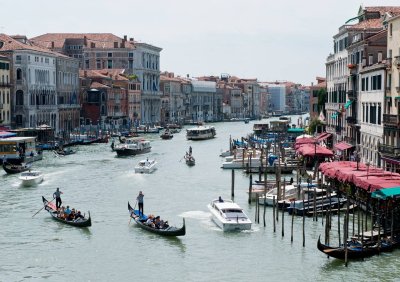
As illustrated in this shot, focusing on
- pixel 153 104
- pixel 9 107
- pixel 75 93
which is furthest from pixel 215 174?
pixel 153 104

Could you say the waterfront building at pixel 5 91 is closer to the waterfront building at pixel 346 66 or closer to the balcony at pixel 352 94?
the waterfront building at pixel 346 66

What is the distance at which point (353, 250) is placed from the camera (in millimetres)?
18844

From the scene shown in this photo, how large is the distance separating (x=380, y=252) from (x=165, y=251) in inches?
199

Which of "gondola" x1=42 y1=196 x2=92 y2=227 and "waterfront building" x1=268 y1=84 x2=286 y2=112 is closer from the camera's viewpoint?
"gondola" x1=42 y1=196 x2=92 y2=227

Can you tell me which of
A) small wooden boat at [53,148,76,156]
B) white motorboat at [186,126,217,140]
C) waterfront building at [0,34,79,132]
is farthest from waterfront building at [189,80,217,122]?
small wooden boat at [53,148,76,156]

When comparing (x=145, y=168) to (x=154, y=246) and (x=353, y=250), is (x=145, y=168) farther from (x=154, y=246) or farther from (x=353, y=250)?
(x=353, y=250)

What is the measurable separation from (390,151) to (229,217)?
739cm

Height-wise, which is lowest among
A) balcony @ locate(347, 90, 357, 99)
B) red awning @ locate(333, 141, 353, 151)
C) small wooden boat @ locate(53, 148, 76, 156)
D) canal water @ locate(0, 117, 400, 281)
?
canal water @ locate(0, 117, 400, 281)

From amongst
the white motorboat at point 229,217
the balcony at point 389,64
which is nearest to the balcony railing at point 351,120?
the balcony at point 389,64

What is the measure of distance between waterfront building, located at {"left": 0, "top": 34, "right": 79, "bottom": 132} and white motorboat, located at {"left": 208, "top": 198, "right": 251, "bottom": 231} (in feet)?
116

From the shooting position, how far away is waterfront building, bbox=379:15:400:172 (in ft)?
90.3

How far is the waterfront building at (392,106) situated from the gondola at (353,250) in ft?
26.7

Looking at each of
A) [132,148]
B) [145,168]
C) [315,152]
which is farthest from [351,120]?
[132,148]

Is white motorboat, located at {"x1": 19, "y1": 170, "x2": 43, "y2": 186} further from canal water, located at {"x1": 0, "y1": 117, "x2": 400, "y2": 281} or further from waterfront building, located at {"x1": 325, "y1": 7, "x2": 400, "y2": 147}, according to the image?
waterfront building, located at {"x1": 325, "y1": 7, "x2": 400, "y2": 147}
